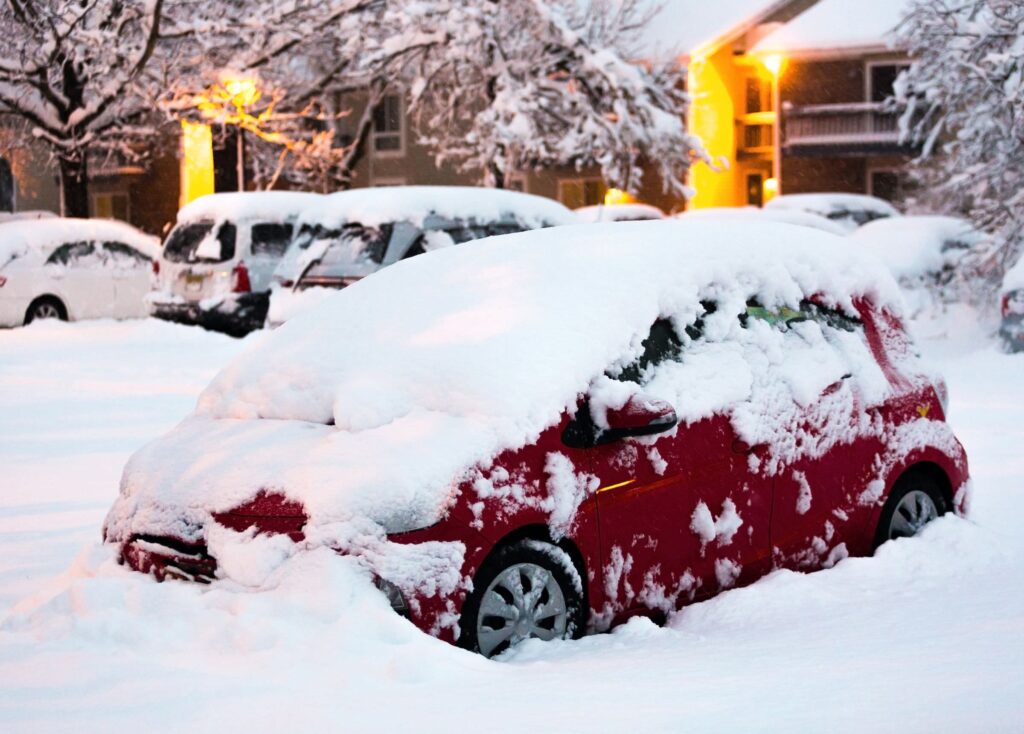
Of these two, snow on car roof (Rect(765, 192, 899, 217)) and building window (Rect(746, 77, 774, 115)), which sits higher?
building window (Rect(746, 77, 774, 115))

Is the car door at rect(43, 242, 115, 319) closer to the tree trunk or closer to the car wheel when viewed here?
the tree trunk

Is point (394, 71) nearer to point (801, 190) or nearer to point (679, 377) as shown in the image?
point (801, 190)

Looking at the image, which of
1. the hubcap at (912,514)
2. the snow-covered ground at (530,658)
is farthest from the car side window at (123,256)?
the hubcap at (912,514)

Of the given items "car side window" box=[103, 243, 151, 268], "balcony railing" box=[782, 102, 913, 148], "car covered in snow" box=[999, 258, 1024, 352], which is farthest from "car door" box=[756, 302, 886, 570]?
"balcony railing" box=[782, 102, 913, 148]

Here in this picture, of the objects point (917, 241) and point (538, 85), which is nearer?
point (917, 241)

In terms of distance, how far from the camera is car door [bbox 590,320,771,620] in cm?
525

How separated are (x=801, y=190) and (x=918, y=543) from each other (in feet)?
122

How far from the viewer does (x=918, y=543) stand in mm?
6281

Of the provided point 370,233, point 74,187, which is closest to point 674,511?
point 370,233

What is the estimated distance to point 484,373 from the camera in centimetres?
520

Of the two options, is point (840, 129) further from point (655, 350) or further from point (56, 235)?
point (655, 350)

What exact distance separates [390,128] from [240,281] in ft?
101

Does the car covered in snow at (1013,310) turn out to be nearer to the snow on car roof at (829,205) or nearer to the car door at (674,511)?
the car door at (674,511)

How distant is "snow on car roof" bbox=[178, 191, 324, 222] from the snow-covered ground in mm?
12395
